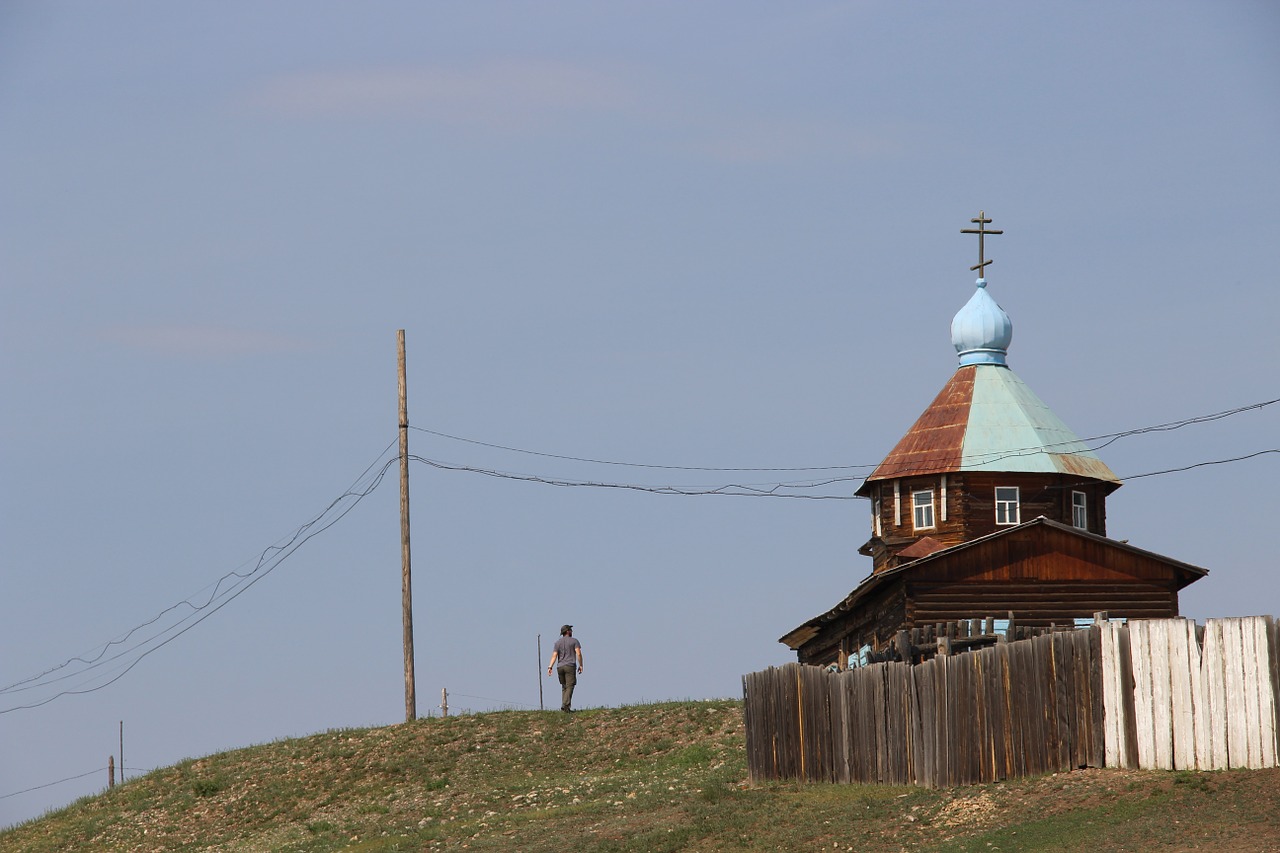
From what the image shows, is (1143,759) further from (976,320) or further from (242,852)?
(976,320)

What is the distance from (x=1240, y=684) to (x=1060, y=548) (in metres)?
20.6

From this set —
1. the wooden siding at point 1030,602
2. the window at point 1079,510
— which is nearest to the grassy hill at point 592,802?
the wooden siding at point 1030,602

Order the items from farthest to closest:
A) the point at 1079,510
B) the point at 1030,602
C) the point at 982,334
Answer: the point at 982,334
the point at 1079,510
the point at 1030,602

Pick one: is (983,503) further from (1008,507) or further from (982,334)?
(982,334)

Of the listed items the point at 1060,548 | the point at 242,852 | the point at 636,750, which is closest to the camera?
the point at 242,852

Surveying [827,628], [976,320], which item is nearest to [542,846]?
[827,628]

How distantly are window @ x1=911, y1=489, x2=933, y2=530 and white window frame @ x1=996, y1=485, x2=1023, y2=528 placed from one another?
1.69 metres

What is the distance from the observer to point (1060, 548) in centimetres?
3975

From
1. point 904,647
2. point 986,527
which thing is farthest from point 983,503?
point 904,647

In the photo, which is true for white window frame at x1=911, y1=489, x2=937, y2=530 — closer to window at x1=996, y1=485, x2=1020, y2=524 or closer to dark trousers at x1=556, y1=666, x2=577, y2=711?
window at x1=996, y1=485, x2=1020, y2=524

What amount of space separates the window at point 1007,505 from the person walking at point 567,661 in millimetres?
10843

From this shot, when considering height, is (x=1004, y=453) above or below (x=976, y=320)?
below

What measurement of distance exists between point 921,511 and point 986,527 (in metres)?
1.80

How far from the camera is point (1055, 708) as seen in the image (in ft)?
70.2
